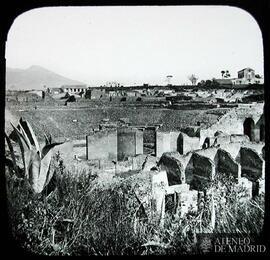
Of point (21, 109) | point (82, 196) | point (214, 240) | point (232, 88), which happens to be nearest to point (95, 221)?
point (82, 196)

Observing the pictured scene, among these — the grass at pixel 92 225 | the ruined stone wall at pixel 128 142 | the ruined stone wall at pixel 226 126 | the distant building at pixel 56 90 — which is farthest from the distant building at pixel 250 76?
the distant building at pixel 56 90

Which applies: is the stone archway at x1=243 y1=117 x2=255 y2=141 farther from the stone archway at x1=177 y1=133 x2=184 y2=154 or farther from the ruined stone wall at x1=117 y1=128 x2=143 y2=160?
the ruined stone wall at x1=117 y1=128 x2=143 y2=160

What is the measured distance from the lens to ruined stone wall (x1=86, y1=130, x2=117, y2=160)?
778cm

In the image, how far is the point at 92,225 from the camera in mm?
3105

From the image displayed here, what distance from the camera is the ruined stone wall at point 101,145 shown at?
778 centimetres

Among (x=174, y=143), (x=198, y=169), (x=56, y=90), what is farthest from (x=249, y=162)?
(x=56, y=90)

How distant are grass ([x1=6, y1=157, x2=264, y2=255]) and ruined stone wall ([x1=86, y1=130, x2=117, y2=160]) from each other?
4282mm

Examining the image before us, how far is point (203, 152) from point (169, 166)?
4.40ft

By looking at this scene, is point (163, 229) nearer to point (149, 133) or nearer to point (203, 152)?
point (149, 133)

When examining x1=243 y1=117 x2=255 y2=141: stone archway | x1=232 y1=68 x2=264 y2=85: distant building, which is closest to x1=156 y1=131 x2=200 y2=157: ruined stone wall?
x1=243 y1=117 x2=255 y2=141: stone archway

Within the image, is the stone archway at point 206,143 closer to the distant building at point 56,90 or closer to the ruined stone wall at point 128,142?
the ruined stone wall at point 128,142

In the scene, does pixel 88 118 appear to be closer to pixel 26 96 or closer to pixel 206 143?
pixel 26 96

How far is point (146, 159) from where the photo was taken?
923 cm

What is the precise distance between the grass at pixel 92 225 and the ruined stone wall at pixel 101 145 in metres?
4.28
